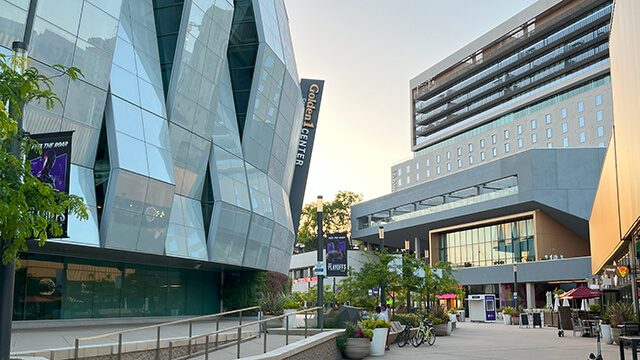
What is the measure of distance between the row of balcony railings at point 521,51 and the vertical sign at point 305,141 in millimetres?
58919

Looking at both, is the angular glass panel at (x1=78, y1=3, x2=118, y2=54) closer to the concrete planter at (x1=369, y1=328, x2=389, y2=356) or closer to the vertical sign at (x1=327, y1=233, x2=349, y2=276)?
the vertical sign at (x1=327, y1=233, x2=349, y2=276)

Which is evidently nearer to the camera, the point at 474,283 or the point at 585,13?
the point at 474,283

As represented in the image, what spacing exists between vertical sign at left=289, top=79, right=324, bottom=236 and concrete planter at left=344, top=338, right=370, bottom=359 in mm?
25963

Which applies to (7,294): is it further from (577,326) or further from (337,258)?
(577,326)

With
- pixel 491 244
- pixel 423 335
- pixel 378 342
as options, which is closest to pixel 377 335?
pixel 378 342

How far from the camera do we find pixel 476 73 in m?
114

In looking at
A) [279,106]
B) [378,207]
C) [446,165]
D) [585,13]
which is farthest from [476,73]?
[279,106]

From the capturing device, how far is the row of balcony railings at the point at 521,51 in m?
89.8

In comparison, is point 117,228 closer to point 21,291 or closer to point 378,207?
point 21,291

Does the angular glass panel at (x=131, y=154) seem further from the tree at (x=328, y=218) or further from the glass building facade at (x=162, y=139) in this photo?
the tree at (x=328, y=218)

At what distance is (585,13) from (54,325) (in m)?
89.3

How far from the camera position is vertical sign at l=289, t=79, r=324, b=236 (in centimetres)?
4516

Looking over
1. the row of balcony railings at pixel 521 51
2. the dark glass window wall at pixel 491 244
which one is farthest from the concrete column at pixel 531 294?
the row of balcony railings at pixel 521 51

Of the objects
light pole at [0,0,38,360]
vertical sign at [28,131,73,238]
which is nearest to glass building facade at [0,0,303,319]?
vertical sign at [28,131,73,238]
